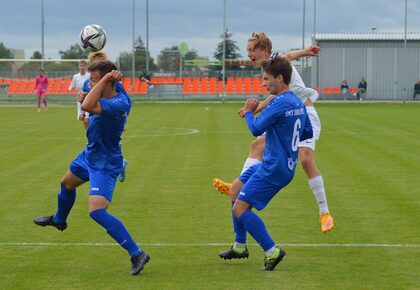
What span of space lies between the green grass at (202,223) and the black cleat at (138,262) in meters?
0.10

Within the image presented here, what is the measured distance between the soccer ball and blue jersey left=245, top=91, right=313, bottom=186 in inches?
144

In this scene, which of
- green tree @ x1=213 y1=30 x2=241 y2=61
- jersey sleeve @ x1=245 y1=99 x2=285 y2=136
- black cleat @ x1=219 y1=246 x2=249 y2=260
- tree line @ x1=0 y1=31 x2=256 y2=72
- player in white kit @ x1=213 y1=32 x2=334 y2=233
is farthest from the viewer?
green tree @ x1=213 y1=30 x2=241 y2=61

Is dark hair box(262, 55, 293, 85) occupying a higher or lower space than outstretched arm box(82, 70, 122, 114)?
higher

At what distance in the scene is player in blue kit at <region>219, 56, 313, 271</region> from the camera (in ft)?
26.1

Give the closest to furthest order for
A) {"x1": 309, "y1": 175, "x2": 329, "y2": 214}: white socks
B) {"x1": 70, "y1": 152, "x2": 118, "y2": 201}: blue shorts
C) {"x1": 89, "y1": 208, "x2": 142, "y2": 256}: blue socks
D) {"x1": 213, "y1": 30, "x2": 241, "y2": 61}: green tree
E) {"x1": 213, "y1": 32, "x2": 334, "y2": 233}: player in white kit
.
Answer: {"x1": 89, "y1": 208, "x2": 142, "y2": 256}: blue socks, {"x1": 70, "y1": 152, "x2": 118, "y2": 201}: blue shorts, {"x1": 213, "y1": 32, "x2": 334, "y2": 233}: player in white kit, {"x1": 309, "y1": 175, "x2": 329, "y2": 214}: white socks, {"x1": 213, "y1": 30, "x2": 241, "y2": 61}: green tree

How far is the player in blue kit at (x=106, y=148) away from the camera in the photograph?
317 inches

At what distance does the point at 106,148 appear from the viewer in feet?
27.4

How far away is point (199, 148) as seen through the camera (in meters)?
21.1

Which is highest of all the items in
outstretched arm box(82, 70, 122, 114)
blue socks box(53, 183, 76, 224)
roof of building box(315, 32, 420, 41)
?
roof of building box(315, 32, 420, 41)

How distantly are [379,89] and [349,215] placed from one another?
56.0 m

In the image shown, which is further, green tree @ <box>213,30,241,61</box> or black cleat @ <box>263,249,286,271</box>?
green tree @ <box>213,30,241,61</box>

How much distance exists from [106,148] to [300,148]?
2.50 m

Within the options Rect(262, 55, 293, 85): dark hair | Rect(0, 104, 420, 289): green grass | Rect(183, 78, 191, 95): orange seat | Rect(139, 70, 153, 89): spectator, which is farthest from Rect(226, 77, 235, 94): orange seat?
Rect(262, 55, 293, 85): dark hair

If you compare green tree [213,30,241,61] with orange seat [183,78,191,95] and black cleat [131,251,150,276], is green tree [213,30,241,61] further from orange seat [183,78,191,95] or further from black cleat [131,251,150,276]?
black cleat [131,251,150,276]
